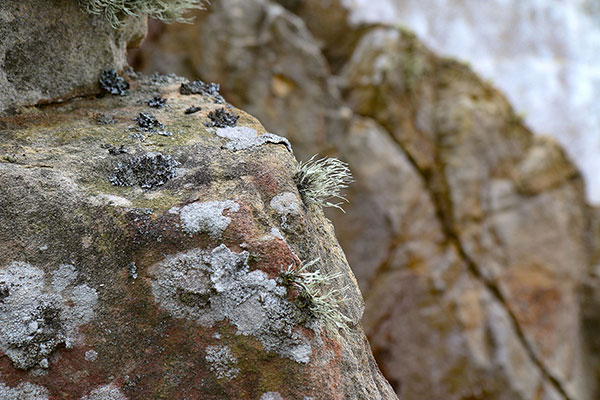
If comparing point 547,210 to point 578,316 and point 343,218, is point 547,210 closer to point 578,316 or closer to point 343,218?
point 578,316

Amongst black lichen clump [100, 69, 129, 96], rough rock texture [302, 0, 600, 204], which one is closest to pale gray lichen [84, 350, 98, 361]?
black lichen clump [100, 69, 129, 96]

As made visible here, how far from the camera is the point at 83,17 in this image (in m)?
2.46

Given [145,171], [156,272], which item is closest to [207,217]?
[156,272]

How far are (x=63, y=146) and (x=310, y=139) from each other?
5921 mm

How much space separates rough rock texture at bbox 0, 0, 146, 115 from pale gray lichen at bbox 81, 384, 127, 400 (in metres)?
1.31

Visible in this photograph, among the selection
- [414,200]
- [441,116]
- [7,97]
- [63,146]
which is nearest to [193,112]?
[63,146]

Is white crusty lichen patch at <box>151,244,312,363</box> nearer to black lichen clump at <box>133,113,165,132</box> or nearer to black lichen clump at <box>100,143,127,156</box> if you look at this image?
black lichen clump at <box>100,143,127,156</box>

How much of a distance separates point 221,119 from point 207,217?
715mm

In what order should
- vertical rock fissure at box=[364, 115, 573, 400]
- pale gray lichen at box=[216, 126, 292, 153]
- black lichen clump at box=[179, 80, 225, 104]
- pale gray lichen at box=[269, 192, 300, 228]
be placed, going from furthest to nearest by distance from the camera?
vertical rock fissure at box=[364, 115, 573, 400] < black lichen clump at box=[179, 80, 225, 104] < pale gray lichen at box=[216, 126, 292, 153] < pale gray lichen at box=[269, 192, 300, 228]

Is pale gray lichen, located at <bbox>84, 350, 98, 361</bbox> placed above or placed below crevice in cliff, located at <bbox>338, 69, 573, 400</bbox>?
above

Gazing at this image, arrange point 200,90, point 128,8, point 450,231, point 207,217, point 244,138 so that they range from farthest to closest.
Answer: point 450,231
point 200,90
point 128,8
point 244,138
point 207,217

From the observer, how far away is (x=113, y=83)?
2.61 metres

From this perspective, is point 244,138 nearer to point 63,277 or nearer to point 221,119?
point 221,119

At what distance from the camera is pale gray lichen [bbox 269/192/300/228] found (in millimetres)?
2059
